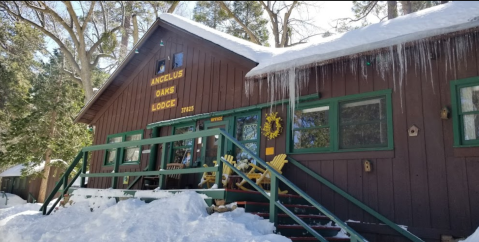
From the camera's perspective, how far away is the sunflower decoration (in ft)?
22.2

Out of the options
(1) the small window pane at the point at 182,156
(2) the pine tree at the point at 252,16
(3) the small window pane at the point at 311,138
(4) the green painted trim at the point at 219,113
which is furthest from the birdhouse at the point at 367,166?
(2) the pine tree at the point at 252,16

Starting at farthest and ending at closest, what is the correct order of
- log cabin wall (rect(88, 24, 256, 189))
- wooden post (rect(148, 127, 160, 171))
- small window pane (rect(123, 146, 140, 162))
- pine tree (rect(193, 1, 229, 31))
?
pine tree (rect(193, 1, 229, 31)) → small window pane (rect(123, 146, 140, 162)) → wooden post (rect(148, 127, 160, 171)) → log cabin wall (rect(88, 24, 256, 189))

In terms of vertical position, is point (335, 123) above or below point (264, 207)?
above

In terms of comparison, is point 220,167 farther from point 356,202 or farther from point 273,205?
point 356,202

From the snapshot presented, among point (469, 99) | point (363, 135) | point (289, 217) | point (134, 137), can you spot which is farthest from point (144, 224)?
point (134, 137)

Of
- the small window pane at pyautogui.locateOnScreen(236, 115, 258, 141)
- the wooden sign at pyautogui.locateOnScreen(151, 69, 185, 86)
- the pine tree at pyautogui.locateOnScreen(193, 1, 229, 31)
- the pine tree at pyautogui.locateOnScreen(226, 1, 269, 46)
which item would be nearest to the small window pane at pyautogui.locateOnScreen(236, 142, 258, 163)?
the small window pane at pyautogui.locateOnScreen(236, 115, 258, 141)

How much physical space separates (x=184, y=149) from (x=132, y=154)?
77.5 inches

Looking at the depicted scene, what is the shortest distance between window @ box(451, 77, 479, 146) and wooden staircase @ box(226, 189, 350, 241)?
2.03m

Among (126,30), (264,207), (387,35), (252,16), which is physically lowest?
(264,207)

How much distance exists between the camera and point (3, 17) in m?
16.9

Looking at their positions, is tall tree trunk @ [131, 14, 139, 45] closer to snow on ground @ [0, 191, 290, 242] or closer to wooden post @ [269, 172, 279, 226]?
snow on ground @ [0, 191, 290, 242]

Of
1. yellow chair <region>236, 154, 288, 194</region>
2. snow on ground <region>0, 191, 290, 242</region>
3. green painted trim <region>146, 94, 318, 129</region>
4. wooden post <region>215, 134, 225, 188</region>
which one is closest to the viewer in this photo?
snow on ground <region>0, 191, 290, 242</region>

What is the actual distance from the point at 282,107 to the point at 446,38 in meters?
2.90

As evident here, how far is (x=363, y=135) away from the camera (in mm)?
5762
